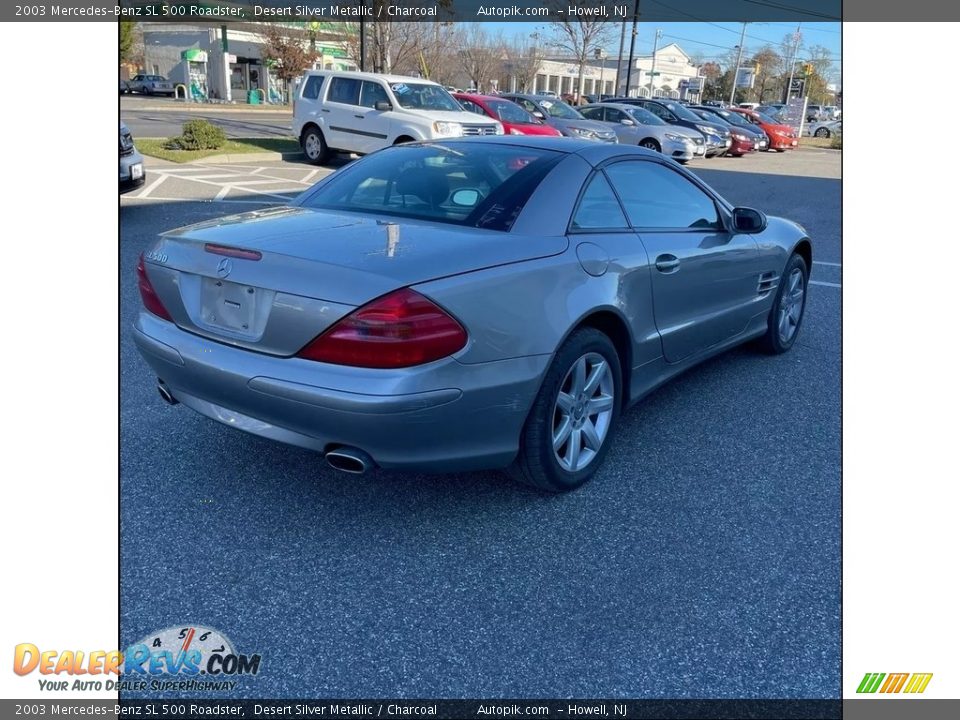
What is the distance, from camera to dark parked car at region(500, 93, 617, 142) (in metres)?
19.3

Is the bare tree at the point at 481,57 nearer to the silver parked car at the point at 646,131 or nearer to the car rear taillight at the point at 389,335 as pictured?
the silver parked car at the point at 646,131

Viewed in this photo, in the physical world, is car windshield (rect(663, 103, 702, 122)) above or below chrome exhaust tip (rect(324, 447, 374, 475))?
above

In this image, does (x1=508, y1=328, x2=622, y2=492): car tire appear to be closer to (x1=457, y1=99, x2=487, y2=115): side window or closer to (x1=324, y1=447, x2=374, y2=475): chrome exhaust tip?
(x1=324, y1=447, x2=374, y2=475): chrome exhaust tip

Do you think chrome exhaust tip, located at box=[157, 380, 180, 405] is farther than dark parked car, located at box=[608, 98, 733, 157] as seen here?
No

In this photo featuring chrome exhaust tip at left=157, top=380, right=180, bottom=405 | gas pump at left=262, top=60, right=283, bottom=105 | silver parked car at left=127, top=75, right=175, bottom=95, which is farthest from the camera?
gas pump at left=262, top=60, right=283, bottom=105

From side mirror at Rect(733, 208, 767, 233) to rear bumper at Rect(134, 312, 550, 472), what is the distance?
202cm

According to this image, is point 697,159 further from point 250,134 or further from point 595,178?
point 595,178

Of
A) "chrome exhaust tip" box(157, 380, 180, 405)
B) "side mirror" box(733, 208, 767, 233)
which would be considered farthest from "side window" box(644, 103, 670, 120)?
"chrome exhaust tip" box(157, 380, 180, 405)

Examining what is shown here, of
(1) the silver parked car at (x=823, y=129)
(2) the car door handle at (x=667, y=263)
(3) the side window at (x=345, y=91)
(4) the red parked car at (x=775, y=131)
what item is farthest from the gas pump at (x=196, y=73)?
(2) the car door handle at (x=667, y=263)

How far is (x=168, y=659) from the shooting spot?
2.40m

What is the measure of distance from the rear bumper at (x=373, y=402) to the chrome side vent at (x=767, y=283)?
239 centimetres

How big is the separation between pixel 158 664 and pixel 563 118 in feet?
64.3

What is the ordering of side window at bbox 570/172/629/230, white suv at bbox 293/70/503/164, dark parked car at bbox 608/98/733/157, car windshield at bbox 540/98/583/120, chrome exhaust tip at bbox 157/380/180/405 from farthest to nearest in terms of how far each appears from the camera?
dark parked car at bbox 608/98/733/157 < car windshield at bbox 540/98/583/120 < white suv at bbox 293/70/503/164 < side window at bbox 570/172/629/230 < chrome exhaust tip at bbox 157/380/180/405
